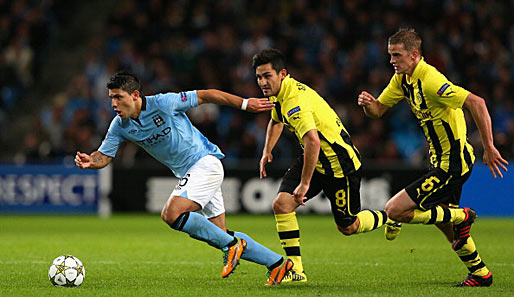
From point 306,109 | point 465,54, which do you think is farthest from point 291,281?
point 465,54

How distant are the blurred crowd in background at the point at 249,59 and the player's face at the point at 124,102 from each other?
9.55 meters

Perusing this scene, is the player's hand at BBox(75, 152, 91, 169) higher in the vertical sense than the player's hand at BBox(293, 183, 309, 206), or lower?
higher

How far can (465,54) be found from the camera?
1819 centimetres

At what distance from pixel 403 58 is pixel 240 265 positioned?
2929 millimetres

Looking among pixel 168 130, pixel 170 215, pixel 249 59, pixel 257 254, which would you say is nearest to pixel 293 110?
pixel 168 130

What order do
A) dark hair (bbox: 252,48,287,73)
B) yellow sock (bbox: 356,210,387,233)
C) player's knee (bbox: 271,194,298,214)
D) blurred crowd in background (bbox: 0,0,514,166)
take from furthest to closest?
blurred crowd in background (bbox: 0,0,514,166), yellow sock (bbox: 356,210,387,233), player's knee (bbox: 271,194,298,214), dark hair (bbox: 252,48,287,73)

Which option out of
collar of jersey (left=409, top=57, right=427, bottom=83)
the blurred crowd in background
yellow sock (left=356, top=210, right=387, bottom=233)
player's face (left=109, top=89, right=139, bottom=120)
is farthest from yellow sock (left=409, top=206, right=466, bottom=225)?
the blurred crowd in background

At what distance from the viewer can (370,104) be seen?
765 cm

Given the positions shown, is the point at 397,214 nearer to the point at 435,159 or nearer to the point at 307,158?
the point at 435,159

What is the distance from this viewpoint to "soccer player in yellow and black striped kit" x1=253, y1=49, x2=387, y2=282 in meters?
6.97

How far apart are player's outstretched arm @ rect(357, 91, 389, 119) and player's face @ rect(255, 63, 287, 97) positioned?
84cm

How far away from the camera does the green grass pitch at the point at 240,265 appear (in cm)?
683

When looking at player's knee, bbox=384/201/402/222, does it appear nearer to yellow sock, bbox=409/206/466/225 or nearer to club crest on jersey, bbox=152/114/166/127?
yellow sock, bbox=409/206/466/225

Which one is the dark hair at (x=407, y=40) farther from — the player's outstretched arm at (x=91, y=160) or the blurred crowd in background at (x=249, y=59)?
the blurred crowd in background at (x=249, y=59)
